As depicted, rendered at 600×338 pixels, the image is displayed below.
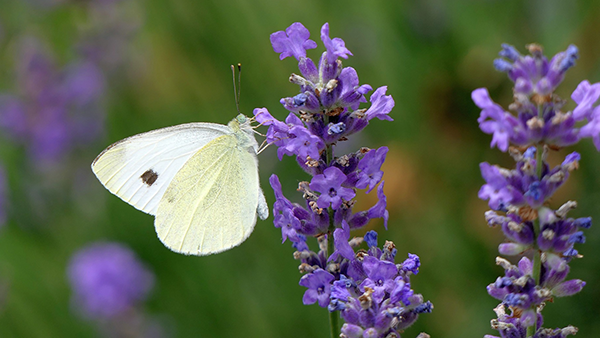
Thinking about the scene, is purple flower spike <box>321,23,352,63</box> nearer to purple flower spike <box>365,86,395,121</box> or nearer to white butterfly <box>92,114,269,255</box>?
purple flower spike <box>365,86,395,121</box>

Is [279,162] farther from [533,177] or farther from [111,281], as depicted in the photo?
[533,177]

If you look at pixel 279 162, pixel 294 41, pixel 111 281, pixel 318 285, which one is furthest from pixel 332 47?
pixel 111 281

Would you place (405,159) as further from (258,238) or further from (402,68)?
(258,238)

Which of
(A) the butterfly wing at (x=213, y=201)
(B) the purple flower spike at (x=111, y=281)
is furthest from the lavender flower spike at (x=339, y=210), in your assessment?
(B) the purple flower spike at (x=111, y=281)

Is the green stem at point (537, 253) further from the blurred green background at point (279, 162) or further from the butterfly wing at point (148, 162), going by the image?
the blurred green background at point (279, 162)

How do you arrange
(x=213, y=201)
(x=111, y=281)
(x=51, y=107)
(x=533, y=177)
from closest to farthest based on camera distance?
(x=533, y=177), (x=213, y=201), (x=111, y=281), (x=51, y=107)

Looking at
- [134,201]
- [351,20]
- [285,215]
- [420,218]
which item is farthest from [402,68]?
[285,215]

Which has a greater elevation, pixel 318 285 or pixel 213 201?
pixel 213 201

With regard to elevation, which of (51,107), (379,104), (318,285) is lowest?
(318,285)
